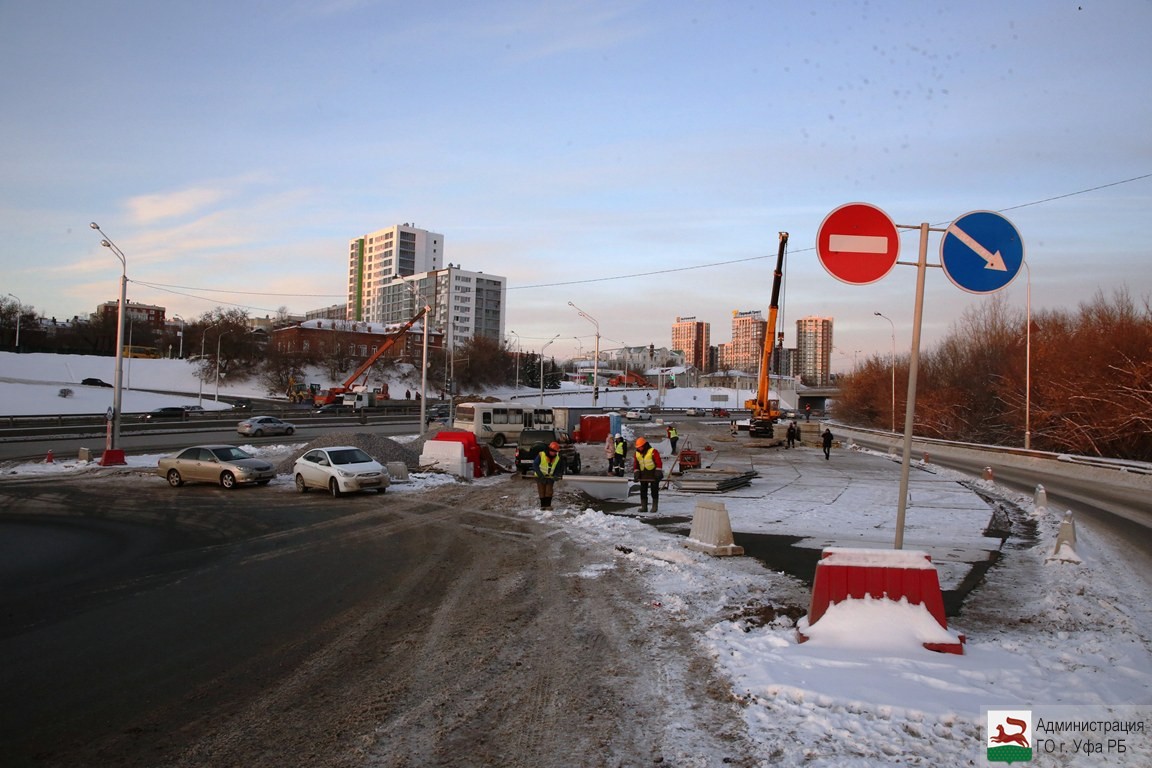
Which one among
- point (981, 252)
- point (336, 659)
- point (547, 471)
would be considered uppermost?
point (981, 252)

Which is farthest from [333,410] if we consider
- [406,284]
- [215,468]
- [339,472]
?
[406,284]

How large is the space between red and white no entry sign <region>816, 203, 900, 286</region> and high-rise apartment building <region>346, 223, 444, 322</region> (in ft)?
501

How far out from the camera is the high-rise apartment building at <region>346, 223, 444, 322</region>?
160 metres

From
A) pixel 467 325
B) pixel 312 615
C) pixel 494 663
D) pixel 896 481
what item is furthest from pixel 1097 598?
pixel 467 325

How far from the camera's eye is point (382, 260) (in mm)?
165250

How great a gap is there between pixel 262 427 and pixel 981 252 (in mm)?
46585

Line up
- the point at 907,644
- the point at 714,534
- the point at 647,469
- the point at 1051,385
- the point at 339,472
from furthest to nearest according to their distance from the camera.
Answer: the point at 1051,385 → the point at 339,472 → the point at 647,469 → the point at 714,534 → the point at 907,644

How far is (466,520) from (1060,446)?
38016 mm

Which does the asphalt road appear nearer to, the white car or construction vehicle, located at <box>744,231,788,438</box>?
the white car

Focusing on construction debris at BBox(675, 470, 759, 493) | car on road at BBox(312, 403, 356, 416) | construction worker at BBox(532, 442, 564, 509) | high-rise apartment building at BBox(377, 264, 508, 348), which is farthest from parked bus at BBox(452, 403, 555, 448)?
high-rise apartment building at BBox(377, 264, 508, 348)

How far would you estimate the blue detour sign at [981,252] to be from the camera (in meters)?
6.46

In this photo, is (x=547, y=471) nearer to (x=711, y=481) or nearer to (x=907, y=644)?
(x=711, y=481)

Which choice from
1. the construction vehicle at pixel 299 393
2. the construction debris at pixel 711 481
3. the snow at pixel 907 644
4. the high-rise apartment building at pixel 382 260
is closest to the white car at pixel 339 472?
the snow at pixel 907 644

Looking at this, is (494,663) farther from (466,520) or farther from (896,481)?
(896,481)
